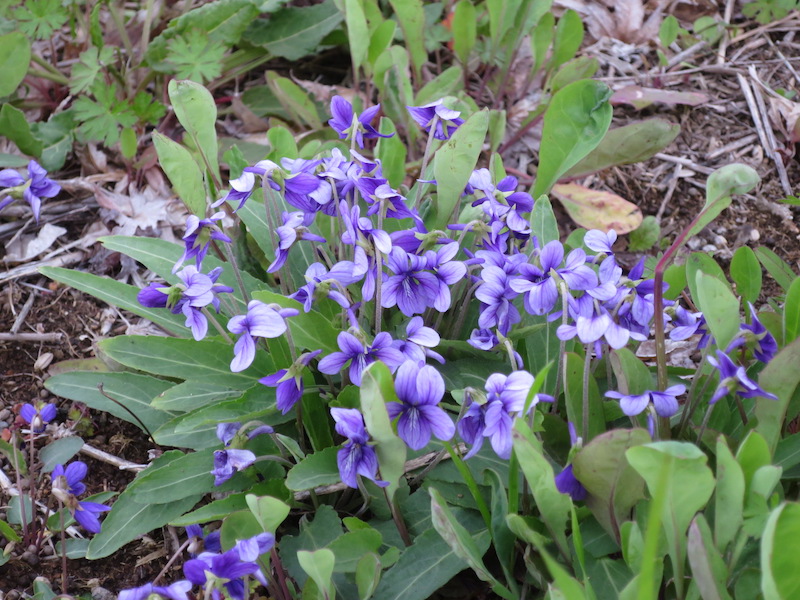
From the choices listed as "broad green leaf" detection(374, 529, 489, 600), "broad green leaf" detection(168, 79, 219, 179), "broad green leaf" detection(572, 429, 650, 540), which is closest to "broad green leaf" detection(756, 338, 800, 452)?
"broad green leaf" detection(572, 429, 650, 540)

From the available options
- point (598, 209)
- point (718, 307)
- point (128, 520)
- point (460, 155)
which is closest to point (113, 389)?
point (128, 520)

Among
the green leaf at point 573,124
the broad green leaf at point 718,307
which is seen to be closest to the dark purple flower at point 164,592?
the broad green leaf at point 718,307

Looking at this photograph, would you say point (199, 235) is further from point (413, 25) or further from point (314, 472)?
point (413, 25)

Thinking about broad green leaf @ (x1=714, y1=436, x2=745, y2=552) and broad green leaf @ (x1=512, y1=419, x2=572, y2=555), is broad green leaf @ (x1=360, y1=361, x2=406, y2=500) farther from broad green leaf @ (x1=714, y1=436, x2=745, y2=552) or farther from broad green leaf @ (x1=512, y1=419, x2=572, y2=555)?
broad green leaf @ (x1=714, y1=436, x2=745, y2=552)

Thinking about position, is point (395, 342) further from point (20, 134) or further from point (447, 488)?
point (20, 134)

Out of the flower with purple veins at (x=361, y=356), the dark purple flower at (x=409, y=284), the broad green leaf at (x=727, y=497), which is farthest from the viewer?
the dark purple flower at (x=409, y=284)

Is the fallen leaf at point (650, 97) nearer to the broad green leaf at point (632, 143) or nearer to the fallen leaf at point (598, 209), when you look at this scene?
the fallen leaf at point (598, 209)

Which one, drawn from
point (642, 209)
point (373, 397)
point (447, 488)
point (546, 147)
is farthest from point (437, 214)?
point (642, 209)
